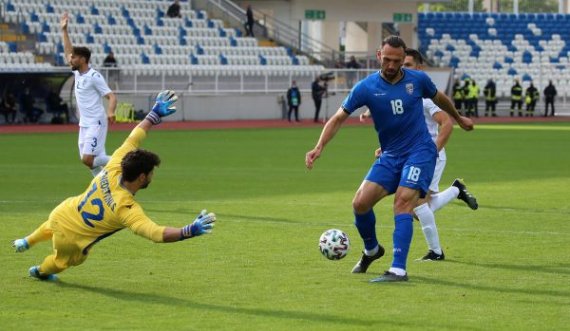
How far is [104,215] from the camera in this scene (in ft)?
31.1

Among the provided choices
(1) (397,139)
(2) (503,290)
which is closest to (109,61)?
(1) (397,139)

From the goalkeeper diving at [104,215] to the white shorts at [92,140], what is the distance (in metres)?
6.60

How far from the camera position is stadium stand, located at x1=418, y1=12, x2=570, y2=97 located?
195ft

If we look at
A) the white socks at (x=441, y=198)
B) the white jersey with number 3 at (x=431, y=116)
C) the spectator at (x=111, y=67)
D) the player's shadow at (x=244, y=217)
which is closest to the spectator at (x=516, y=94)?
the spectator at (x=111, y=67)

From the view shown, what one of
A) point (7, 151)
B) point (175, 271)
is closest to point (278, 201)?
point (175, 271)

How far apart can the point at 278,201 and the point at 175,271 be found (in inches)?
263

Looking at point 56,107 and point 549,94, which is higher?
point 56,107

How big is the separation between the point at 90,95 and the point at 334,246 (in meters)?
7.16

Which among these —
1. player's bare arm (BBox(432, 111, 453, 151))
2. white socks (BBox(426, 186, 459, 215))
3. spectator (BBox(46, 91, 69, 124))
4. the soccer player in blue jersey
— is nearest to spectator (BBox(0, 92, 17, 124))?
spectator (BBox(46, 91, 69, 124))

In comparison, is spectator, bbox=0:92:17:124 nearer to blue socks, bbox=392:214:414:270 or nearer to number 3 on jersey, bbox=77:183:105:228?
number 3 on jersey, bbox=77:183:105:228

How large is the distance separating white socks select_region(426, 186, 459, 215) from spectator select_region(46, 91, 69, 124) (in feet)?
95.9

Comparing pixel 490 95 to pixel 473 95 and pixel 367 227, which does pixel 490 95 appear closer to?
pixel 473 95

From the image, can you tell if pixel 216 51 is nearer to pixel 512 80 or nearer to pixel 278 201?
pixel 512 80

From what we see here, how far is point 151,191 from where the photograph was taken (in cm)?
1900
